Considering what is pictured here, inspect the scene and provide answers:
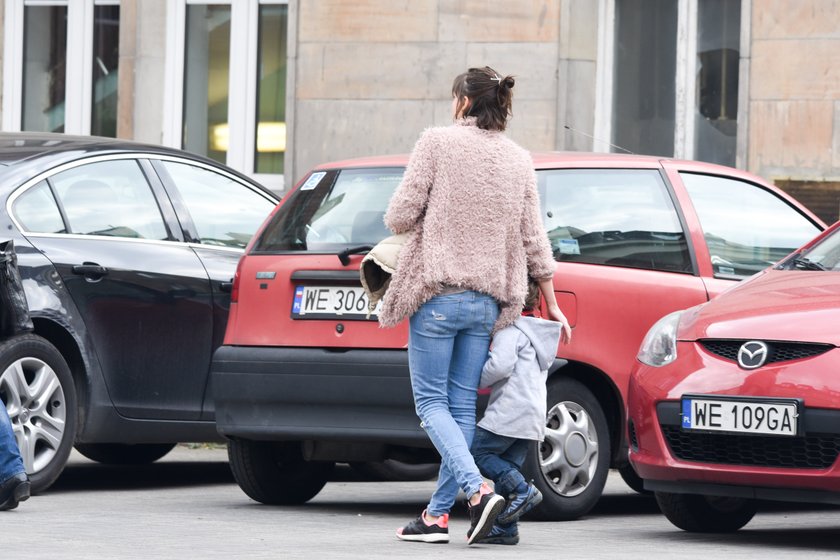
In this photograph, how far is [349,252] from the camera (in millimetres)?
7773

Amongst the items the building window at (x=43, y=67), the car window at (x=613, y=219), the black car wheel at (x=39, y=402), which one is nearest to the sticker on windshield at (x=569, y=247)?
the car window at (x=613, y=219)

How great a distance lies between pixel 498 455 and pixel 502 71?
8288 mm

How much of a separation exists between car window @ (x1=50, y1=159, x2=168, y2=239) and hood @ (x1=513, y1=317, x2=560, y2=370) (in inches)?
108

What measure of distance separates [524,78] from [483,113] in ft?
26.2

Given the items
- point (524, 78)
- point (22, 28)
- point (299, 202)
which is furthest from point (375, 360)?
point (22, 28)

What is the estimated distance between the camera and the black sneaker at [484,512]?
6.65m

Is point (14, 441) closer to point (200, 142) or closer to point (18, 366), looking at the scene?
point (18, 366)

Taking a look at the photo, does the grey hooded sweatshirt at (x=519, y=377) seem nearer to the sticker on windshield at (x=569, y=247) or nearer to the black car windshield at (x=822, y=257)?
the sticker on windshield at (x=569, y=247)

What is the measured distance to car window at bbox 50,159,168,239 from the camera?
891 centimetres

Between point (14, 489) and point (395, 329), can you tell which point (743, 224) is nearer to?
point (395, 329)

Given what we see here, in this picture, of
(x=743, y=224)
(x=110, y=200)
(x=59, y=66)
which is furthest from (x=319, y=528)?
(x=59, y=66)

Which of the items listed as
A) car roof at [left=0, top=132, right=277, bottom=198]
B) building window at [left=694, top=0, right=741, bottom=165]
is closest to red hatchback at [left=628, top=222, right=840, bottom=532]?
car roof at [left=0, top=132, right=277, bottom=198]

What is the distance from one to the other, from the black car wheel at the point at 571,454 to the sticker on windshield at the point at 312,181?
1393 mm

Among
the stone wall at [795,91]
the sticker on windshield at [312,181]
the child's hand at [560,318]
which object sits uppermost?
the stone wall at [795,91]
